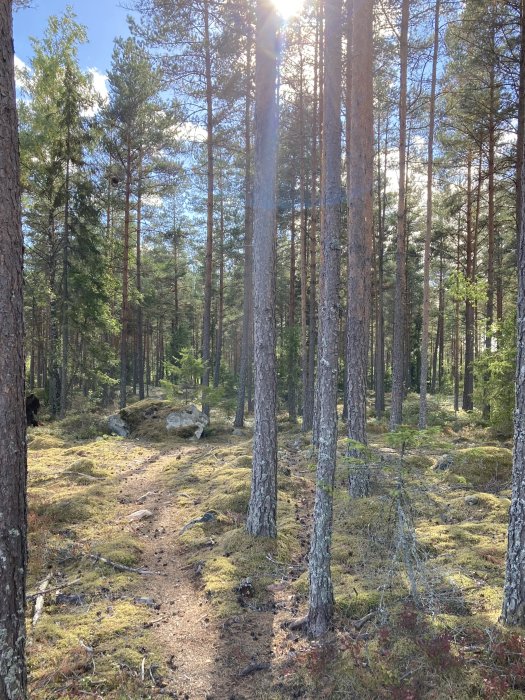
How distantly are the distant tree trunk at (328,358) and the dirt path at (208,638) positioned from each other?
1.65 feet

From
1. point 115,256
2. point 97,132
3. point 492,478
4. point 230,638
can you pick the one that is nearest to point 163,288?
point 115,256

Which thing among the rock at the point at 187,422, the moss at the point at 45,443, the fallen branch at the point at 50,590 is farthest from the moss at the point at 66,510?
the rock at the point at 187,422

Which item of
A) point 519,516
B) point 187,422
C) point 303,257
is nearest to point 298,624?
point 519,516

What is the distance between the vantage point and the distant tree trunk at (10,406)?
2998mm

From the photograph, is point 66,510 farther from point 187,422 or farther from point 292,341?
point 292,341

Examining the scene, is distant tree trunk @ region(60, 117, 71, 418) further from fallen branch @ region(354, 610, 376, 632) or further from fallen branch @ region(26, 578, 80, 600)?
fallen branch @ region(354, 610, 376, 632)

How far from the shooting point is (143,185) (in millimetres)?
19578

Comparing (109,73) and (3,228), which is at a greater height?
(109,73)

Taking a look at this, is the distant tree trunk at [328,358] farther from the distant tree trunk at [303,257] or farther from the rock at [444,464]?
the distant tree trunk at [303,257]

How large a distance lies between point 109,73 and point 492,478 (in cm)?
2004

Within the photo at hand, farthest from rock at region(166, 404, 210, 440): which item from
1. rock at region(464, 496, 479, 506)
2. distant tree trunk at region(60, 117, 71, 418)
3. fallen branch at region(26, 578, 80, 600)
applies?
fallen branch at region(26, 578, 80, 600)

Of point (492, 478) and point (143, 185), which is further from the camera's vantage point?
point (143, 185)

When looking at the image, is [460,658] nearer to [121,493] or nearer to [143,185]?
[121,493]

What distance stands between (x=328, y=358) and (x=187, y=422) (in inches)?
508
